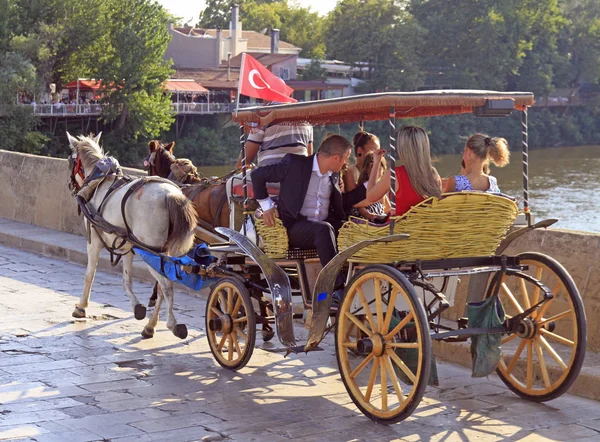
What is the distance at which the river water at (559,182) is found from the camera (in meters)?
51.0

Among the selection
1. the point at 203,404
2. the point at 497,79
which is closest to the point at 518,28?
the point at 497,79

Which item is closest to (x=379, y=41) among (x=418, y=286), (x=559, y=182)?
(x=559, y=182)

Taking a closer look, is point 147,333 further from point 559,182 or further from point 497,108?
point 559,182

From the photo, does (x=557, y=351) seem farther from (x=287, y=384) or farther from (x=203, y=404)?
(x=203, y=404)

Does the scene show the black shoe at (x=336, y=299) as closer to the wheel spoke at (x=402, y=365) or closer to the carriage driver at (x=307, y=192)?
the carriage driver at (x=307, y=192)

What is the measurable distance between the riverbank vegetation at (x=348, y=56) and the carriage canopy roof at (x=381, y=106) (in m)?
56.7

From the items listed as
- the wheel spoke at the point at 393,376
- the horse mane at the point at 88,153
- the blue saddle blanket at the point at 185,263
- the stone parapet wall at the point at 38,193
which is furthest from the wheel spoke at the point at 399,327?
the stone parapet wall at the point at 38,193

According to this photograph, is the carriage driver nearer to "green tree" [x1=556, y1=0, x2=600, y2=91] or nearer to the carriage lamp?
the carriage lamp

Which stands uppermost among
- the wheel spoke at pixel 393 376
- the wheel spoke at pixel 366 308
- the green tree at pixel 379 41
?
the green tree at pixel 379 41

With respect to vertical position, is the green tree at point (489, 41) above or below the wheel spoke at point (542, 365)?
above

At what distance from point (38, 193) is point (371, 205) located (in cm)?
832

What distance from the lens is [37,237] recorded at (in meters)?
14.1

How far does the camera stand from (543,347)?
7.10 m

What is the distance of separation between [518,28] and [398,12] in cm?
1091
